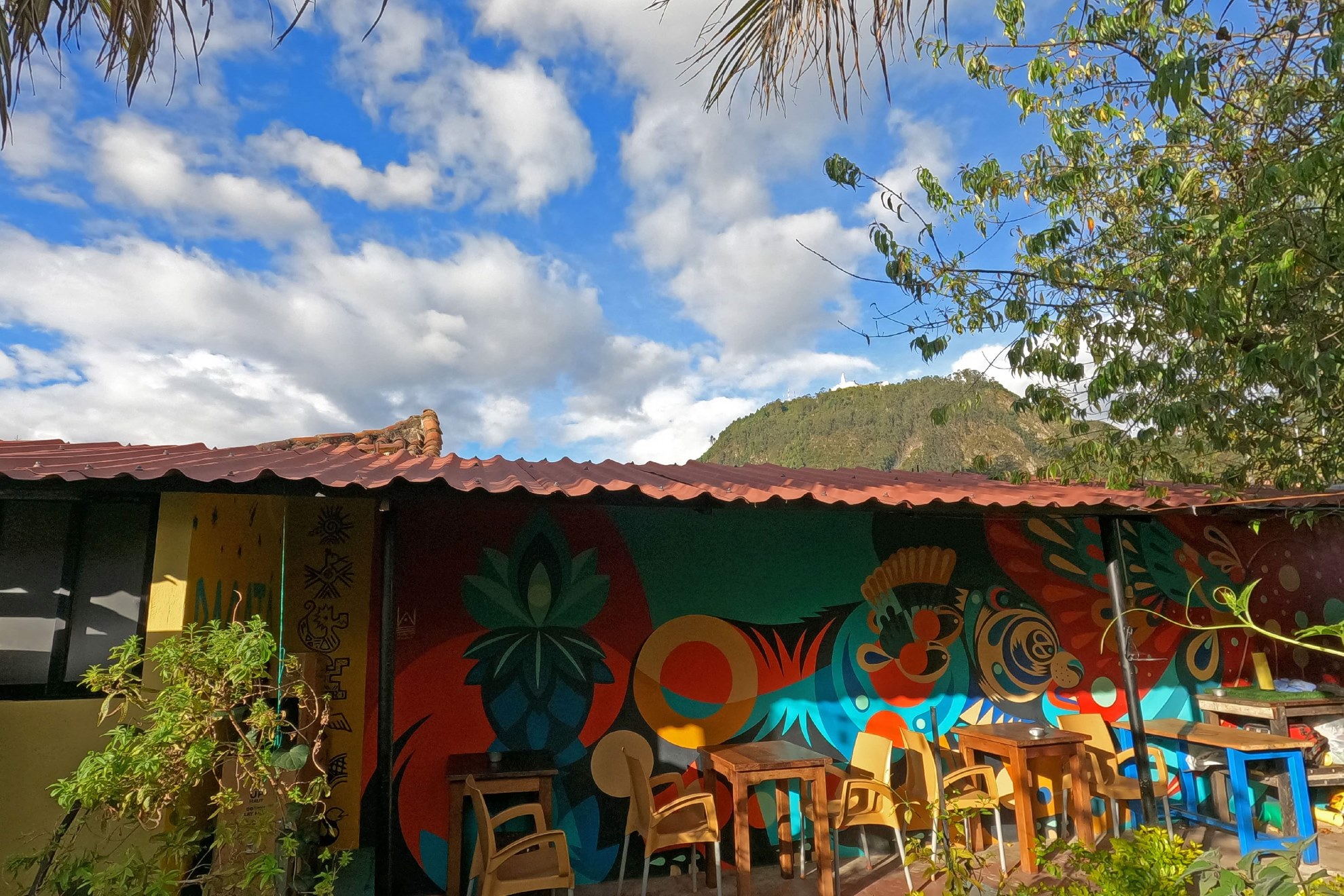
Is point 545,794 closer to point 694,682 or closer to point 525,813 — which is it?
→ point 525,813

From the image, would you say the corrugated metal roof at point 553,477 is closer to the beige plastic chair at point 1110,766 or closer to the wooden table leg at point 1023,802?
the wooden table leg at point 1023,802

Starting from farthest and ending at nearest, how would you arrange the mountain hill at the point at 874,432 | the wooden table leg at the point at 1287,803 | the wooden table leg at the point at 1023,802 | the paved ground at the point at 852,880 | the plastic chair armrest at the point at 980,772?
the mountain hill at the point at 874,432 → the wooden table leg at the point at 1287,803 → the plastic chair armrest at the point at 980,772 → the wooden table leg at the point at 1023,802 → the paved ground at the point at 852,880

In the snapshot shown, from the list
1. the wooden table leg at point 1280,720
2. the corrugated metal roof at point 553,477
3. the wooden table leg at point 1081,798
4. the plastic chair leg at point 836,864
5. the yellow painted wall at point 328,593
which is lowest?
the plastic chair leg at point 836,864

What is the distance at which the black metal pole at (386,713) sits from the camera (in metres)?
3.91

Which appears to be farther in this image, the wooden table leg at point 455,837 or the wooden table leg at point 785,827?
the wooden table leg at point 785,827

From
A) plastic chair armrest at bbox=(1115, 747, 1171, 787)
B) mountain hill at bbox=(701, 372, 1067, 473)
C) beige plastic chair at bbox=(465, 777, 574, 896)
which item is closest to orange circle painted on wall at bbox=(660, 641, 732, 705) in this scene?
A: beige plastic chair at bbox=(465, 777, 574, 896)

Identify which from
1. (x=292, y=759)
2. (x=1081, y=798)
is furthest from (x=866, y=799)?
(x=292, y=759)

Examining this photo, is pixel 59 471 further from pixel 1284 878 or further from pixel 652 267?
pixel 652 267

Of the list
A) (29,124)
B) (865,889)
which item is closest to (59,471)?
(29,124)

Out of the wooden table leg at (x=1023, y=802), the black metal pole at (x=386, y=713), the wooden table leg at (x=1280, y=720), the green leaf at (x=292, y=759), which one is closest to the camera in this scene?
the green leaf at (x=292, y=759)

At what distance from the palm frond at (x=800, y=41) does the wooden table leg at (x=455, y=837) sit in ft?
12.2

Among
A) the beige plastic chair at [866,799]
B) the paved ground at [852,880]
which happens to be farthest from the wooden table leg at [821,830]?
the paved ground at [852,880]

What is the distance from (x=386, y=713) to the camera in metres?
3.93

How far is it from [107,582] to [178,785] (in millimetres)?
1427
